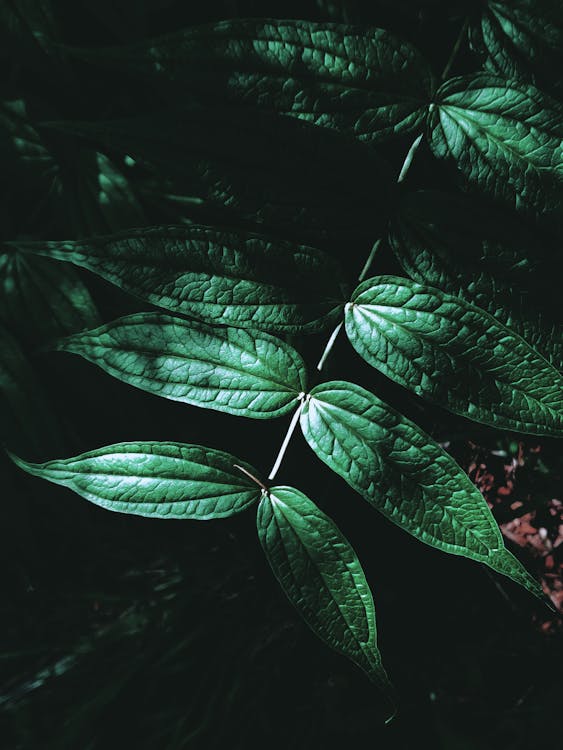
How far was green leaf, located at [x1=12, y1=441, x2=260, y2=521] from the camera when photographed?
0.45 m

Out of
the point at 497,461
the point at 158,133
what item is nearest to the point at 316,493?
the point at 497,461

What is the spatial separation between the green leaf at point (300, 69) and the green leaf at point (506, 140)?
3 centimetres

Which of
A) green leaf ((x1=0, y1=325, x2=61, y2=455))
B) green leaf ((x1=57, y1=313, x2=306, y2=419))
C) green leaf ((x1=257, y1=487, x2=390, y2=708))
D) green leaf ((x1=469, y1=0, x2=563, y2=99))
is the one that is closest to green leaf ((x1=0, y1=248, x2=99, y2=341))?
green leaf ((x1=0, y1=325, x2=61, y2=455))

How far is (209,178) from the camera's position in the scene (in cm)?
44

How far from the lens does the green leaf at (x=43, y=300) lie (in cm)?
62

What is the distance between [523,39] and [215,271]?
0.90 ft

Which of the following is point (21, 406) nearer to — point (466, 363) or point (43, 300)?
point (43, 300)

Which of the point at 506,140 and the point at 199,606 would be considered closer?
the point at 506,140

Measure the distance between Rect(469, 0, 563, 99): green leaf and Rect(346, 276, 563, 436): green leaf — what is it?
19 centimetres

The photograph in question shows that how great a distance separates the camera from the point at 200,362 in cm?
47

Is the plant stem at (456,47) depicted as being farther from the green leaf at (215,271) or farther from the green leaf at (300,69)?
the green leaf at (215,271)

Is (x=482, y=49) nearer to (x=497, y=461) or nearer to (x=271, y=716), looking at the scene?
(x=497, y=461)

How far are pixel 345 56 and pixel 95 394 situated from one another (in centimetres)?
38

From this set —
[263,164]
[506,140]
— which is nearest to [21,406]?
[263,164]
